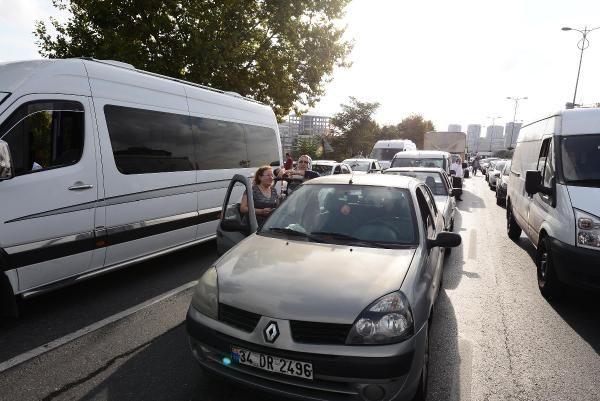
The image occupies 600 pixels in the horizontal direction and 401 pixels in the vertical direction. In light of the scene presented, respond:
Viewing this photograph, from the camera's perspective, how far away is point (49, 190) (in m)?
3.96

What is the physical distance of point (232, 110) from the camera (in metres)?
7.26

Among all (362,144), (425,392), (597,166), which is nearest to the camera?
(425,392)

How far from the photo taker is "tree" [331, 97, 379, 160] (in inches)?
2028

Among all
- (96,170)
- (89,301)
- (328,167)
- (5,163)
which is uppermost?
(5,163)

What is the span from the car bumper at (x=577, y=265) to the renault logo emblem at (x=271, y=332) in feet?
11.7

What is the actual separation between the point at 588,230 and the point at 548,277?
2.81 feet

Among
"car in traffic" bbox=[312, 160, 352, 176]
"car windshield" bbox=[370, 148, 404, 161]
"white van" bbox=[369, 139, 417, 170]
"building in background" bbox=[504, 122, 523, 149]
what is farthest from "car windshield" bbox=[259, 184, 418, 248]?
"building in background" bbox=[504, 122, 523, 149]

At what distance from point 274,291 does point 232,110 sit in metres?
5.29

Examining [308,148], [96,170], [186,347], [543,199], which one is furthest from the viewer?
[308,148]

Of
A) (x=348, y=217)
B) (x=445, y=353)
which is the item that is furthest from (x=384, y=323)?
(x=445, y=353)

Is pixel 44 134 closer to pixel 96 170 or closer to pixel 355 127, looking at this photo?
pixel 96 170

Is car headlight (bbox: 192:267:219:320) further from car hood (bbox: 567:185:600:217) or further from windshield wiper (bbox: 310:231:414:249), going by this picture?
car hood (bbox: 567:185:600:217)

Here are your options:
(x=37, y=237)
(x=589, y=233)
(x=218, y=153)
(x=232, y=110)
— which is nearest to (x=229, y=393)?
(x=37, y=237)

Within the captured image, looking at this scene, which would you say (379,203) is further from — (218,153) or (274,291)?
(218,153)
